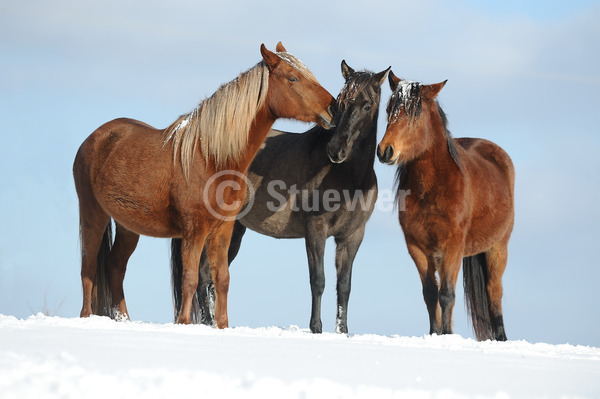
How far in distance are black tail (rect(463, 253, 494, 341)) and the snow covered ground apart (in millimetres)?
2880

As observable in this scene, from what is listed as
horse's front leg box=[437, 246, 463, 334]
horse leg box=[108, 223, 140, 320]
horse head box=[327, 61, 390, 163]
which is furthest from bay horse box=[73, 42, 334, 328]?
horse's front leg box=[437, 246, 463, 334]

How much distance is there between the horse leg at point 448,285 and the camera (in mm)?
7074

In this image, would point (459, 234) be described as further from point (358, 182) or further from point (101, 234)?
point (101, 234)

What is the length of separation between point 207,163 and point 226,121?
0.44 m

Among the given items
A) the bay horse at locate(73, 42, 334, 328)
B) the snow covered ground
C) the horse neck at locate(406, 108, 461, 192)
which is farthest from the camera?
the horse neck at locate(406, 108, 461, 192)

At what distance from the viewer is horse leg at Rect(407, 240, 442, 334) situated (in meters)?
7.34

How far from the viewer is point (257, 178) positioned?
8.89m

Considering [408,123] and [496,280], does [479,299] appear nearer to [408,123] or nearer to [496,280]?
[496,280]

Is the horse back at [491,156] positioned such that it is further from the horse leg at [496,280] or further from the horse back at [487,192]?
the horse leg at [496,280]

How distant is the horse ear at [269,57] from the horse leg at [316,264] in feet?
5.44

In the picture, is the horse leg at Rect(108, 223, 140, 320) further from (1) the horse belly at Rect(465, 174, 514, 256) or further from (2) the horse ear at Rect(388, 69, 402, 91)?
(1) the horse belly at Rect(465, 174, 514, 256)

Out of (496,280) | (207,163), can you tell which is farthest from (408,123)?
(496,280)

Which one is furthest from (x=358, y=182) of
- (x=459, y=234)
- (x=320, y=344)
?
(x=320, y=344)

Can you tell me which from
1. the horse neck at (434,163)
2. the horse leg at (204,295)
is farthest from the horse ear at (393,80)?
the horse leg at (204,295)
